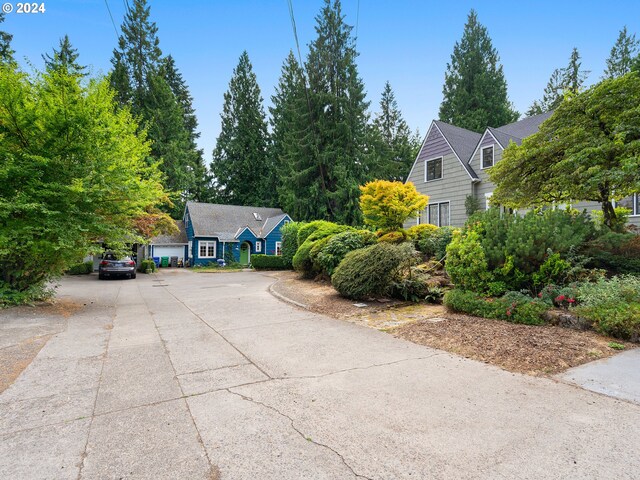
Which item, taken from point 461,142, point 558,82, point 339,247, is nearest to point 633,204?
point 461,142

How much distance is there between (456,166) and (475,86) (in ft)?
73.7

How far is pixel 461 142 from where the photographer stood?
1938 cm

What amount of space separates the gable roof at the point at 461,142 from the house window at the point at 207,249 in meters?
21.3

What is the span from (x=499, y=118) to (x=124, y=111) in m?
35.8

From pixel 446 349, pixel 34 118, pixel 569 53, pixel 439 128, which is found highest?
pixel 569 53

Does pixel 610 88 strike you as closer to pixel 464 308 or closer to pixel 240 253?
pixel 464 308

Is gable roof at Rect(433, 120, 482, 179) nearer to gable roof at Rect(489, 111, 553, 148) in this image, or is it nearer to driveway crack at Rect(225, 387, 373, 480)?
gable roof at Rect(489, 111, 553, 148)

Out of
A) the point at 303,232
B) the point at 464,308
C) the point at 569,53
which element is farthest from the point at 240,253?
the point at 569,53

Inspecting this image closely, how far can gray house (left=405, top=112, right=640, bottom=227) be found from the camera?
1684 centimetres

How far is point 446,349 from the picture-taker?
16.0ft

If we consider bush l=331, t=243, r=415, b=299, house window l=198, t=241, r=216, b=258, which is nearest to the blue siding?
house window l=198, t=241, r=216, b=258

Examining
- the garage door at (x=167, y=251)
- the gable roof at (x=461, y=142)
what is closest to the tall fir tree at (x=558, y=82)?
the gable roof at (x=461, y=142)

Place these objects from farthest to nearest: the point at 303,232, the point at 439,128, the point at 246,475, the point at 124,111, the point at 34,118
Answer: the point at 439,128, the point at 303,232, the point at 124,111, the point at 34,118, the point at 246,475

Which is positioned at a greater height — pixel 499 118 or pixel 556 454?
pixel 499 118
